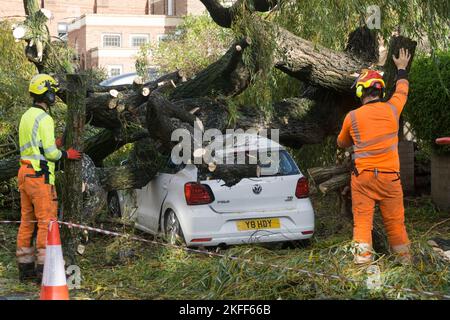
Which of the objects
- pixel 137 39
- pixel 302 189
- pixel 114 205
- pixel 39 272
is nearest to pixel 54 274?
pixel 39 272

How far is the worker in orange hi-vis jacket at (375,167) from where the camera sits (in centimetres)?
728

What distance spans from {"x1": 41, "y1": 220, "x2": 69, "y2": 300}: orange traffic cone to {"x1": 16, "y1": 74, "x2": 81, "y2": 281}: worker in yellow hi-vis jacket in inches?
46.1

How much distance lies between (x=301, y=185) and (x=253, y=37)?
1884 mm

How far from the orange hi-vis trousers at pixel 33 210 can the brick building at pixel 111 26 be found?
120ft

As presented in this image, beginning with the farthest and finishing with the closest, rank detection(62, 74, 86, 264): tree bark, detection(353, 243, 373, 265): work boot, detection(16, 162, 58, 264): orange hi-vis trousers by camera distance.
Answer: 1. detection(62, 74, 86, 264): tree bark
2. detection(16, 162, 58, 264): orange hi-vis trousers
3. detection(353, 243, 373, 265): work boot

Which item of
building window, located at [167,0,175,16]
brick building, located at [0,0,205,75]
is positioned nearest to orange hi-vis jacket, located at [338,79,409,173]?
brick building, located at [0,0,205,75]

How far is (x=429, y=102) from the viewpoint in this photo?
1209 cm

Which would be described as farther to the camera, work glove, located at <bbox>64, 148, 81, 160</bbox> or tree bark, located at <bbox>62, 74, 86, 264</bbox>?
tree bark, located at <bbox>62, 74, 86, 264</bbox>

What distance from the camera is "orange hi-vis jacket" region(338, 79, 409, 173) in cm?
734

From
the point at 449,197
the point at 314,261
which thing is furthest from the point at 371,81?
the point at 449,197

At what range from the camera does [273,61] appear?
963 cm

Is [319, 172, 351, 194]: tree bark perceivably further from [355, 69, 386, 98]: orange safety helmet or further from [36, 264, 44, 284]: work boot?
[36, 264, 44, 284]: work boot

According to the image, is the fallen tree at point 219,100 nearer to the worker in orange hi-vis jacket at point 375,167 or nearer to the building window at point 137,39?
the worker in orange hi-vis jacket at point 375,167

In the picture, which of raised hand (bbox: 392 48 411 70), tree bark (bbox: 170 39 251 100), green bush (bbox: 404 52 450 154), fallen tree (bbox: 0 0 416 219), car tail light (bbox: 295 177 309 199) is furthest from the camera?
green bush (bbox: 404 52 450 154)
